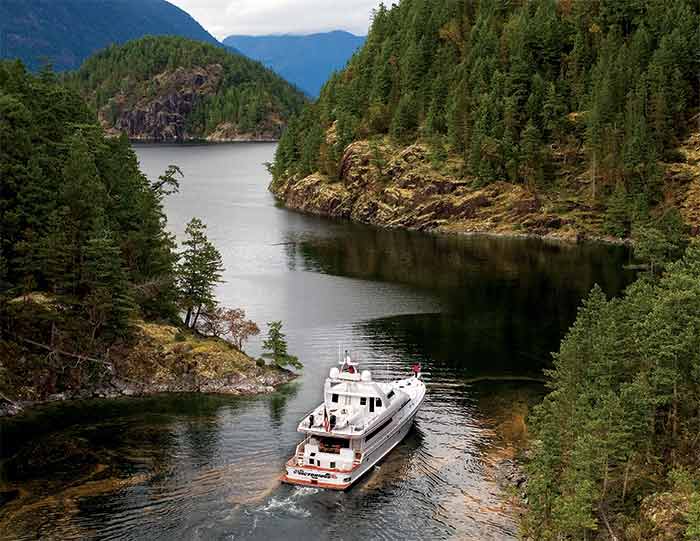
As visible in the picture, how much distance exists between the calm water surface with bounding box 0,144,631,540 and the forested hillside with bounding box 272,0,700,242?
39.8 m

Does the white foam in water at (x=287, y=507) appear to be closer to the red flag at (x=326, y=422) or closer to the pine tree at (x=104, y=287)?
the red flag at (x=326, y=422)

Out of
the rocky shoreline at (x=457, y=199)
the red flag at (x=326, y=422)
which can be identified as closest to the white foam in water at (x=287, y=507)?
the red flag at (x=326, y=422)

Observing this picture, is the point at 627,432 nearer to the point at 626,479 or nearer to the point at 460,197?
the point at 626,479

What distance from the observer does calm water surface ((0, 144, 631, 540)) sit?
5062 cm

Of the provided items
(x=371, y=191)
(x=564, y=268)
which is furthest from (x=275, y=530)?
(x=371, y=191)

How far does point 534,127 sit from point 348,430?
11988 centimetres

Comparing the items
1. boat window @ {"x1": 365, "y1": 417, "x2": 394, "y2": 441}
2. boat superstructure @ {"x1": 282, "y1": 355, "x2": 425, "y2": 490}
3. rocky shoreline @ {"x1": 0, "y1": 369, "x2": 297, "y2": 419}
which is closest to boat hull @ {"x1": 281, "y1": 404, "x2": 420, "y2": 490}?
boat superstructure @ {"x1": 282, "y1": 355, "x2": 425, "y2": 490}

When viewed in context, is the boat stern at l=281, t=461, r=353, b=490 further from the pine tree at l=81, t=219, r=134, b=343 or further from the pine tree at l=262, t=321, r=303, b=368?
the pine tree at l=81, t=219, r=134, b=343

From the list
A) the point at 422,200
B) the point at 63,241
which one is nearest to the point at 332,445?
the point at 63,241

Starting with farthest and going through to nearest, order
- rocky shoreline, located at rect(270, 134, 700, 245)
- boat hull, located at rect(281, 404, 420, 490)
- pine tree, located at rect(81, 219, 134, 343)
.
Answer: rocky shoreline, located at rect(270, 134, 700, 245), pine tree, located at rect(81, 219, 134, 343), boat hull, located at rect(281, 404, 420, 490)

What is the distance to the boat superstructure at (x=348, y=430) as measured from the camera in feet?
183

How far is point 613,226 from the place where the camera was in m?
149

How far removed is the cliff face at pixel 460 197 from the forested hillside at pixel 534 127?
26cm

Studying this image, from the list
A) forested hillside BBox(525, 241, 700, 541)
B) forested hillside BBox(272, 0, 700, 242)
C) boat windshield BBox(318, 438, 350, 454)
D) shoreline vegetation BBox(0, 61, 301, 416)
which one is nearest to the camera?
forested hillside BBox(525, 241, 700, 541)
